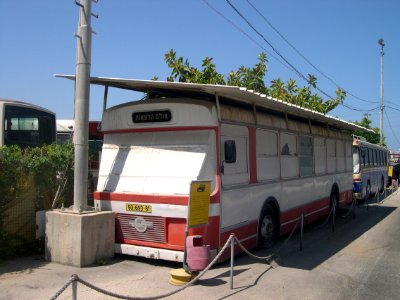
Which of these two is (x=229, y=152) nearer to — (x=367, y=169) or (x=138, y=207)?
(x=138, y=207)

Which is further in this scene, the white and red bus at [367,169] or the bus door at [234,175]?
the white and red bus at [367,169]

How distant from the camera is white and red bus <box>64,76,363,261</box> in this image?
24.4 ft

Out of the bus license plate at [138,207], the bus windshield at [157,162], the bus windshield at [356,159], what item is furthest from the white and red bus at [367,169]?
the bus license plate at [138,207]

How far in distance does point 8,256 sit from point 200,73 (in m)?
12.0

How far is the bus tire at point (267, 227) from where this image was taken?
9.24 m

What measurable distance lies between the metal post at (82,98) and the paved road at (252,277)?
1.42 m

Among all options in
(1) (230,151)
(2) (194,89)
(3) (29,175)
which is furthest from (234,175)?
(3) (29,175)

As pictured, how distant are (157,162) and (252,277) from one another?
248 cm

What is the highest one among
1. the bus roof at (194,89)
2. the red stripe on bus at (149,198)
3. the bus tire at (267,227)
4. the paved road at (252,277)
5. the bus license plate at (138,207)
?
the bus roof at (194,89)

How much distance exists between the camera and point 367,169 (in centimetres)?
2141

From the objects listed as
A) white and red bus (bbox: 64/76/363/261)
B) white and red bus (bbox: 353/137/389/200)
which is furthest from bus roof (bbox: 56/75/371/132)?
white and red bus (bbox: 353/137/389/200)

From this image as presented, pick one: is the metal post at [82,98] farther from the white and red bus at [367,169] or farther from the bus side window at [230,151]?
the white and red bus at [367,169]

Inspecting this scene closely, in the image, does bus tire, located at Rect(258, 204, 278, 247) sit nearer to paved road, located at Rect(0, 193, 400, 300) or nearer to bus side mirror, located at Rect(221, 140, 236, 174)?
paved road, located at Rect(0, 193, 400, 300)

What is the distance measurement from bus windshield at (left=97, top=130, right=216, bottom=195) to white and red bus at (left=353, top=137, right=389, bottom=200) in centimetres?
1370
